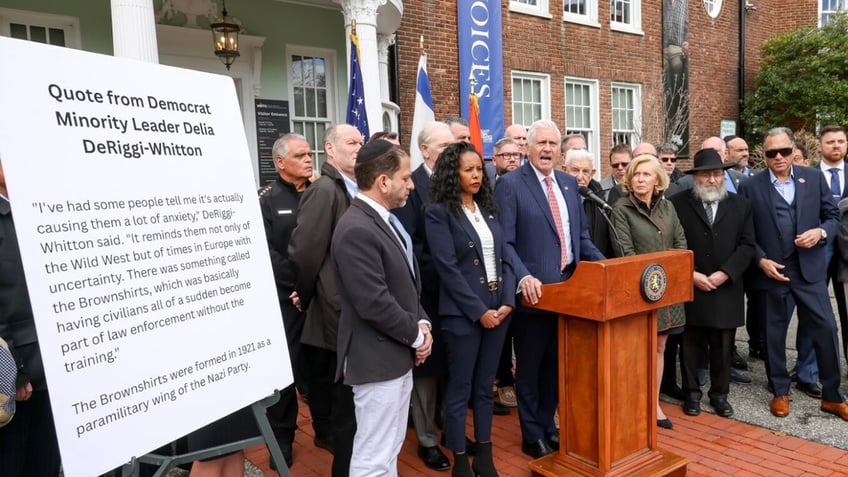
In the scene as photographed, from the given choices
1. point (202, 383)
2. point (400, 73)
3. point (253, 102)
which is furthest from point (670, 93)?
point (202, 383)

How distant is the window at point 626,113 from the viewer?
14.0 metres

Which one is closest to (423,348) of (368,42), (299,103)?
(368,42)

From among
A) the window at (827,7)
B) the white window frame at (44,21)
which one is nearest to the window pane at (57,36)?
the white window frame at (44,21)

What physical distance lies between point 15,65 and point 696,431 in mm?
4274

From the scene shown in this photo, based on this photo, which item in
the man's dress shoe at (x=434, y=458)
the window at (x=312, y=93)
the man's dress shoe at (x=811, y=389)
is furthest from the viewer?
the window at (x=312, y=93)

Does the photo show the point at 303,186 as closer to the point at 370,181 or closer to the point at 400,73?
the point at 370,181

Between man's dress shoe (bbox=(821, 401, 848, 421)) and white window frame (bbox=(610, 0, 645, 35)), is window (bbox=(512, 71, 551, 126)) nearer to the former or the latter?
white window frame (bbox=(610, 0, 645, 35))

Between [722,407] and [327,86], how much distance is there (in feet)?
23.0

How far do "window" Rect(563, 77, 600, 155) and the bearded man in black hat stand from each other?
8.83 metres

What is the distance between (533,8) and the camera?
12.1 metres

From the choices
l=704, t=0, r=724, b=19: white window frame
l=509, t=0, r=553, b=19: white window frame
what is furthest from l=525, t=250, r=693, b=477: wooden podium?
l=704, t=0, r=724, b=19: white window frame

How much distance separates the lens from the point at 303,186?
4.42 m

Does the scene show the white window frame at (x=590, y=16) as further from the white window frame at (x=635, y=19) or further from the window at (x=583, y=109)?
the window at (x=583, y=109)

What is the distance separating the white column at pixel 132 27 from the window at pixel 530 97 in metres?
7.88
